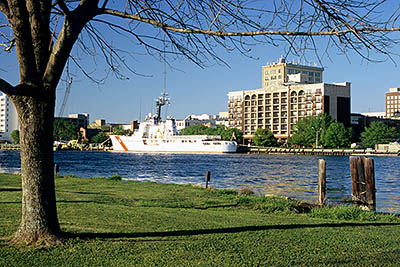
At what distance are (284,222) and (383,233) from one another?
6.16ft

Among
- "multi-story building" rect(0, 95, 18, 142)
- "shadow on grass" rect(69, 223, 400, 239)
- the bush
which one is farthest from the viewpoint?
"multi-story building" rect(0, 95, 18, 142)

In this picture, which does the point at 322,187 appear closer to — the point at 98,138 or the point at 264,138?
the point at 264,138

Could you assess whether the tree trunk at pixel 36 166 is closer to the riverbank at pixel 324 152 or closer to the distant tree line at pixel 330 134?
the riverbank at pixel 324 152

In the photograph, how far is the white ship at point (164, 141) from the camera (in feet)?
359

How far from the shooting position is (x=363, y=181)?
16.1 metres

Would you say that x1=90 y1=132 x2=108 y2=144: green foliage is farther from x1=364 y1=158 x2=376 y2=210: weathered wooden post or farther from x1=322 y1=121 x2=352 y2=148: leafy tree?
x1=364 y1=158 x2=376 y2=210: weathered wooden post

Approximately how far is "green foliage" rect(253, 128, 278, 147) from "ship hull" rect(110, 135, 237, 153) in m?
20.5

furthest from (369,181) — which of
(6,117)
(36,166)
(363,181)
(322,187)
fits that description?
(6,117)

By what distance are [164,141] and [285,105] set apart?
42.0 meters

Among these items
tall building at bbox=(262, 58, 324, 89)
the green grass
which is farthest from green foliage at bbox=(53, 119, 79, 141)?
the green grass

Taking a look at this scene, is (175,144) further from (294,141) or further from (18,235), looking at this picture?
(18,235)

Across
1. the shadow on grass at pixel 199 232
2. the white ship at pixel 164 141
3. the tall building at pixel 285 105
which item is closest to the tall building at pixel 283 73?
the tall building at pixel 285 105

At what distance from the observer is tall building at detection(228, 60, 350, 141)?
12781cm

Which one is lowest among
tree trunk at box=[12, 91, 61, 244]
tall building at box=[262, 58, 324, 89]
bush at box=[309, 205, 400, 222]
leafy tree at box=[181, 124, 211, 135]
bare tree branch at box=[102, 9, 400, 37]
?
bush at box=[309, 205, 400, 222]
